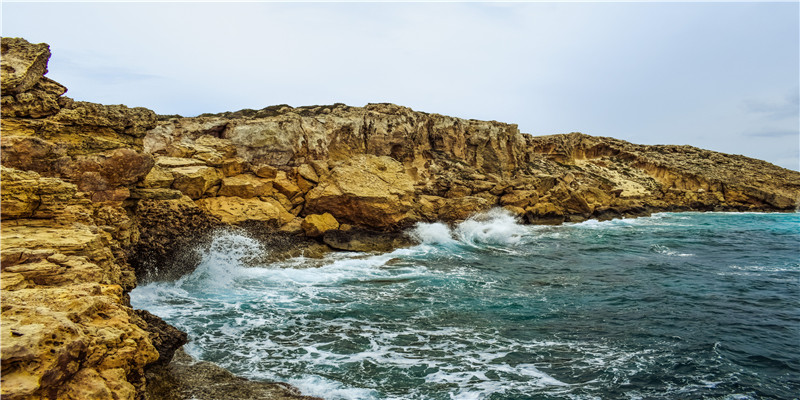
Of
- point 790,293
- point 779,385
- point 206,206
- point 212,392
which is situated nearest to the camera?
point 212,392

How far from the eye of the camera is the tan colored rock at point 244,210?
18484 mm

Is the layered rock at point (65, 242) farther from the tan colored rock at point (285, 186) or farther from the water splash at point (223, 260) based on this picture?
the tan colored rock at point (285, 186)

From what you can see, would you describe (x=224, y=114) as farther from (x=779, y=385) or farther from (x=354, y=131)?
(x=779, y=385)

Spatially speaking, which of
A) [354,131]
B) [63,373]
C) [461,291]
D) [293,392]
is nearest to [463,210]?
[354,131]

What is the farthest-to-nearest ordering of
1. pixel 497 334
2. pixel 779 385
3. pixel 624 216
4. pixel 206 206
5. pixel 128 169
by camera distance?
pixel 624 216 → pixel 206 206 → pixel 128 169 → pixel 497 334 → pixel 779 385

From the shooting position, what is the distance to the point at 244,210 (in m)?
19.2

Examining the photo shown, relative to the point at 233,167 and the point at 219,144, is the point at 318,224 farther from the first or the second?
the point at 219,144

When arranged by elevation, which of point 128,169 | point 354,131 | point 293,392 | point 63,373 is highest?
point 354,131

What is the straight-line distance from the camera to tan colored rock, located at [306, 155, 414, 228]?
70.0 feet

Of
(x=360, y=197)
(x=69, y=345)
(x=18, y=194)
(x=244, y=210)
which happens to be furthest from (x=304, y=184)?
(x=69, y=345)

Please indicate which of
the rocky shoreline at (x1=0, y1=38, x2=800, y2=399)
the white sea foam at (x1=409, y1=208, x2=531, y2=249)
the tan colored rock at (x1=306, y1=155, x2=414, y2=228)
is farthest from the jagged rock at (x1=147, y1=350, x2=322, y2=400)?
the white sea foam at (x1=409, y1=208, x2=531, y2=249)

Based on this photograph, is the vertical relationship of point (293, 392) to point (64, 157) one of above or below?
below

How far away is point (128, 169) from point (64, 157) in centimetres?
157

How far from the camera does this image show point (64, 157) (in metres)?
10.4
